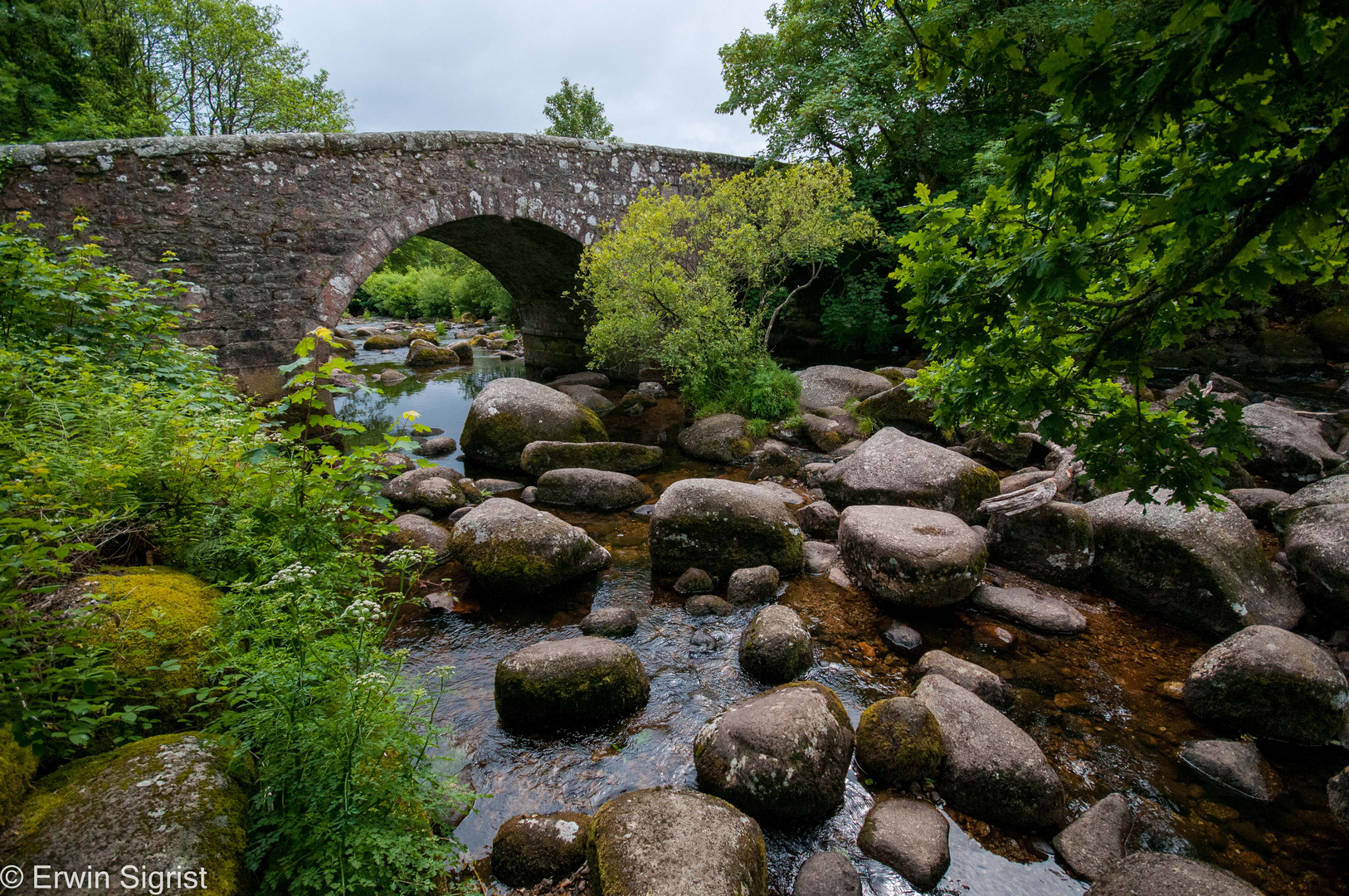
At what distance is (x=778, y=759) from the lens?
2838 millimetres

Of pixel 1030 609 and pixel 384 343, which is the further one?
pixel 384 343

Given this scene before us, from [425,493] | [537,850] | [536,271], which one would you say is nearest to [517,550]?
[425,493]

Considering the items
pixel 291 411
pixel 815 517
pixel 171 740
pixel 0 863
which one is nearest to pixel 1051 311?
pixel 171 740

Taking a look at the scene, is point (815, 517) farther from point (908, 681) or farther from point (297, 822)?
point (297, 822)

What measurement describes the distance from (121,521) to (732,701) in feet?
11.6

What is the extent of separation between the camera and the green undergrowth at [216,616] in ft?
5.82

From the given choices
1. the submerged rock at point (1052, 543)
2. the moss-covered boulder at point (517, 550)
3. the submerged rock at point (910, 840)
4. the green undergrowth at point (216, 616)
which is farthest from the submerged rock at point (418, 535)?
the submerged rock at point (1052, 543)

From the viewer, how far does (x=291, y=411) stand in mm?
8305

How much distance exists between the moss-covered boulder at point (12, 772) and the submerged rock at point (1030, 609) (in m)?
5.44

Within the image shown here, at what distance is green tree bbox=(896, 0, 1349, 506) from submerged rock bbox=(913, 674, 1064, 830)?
1.68 m

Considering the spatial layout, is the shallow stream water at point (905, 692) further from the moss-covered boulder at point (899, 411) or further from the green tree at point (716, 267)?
the green tree at point (716, 267)

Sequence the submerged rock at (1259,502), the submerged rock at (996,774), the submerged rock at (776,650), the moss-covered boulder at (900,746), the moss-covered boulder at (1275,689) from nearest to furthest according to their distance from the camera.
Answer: the submerged rock at (996,774), the moss-covered boulder at (900,746), the moss-covered boulder at (1275,689), the submerged rock at (776,650), the submerged rock at (1259,502)

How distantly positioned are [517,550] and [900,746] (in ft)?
10.7

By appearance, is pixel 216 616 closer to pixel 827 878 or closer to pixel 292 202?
pixel 827 878
